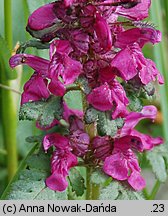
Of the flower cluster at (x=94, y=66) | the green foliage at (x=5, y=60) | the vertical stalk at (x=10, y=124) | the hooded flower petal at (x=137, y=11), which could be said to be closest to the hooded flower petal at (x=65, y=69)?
the flower cluster at (x=94, y=66)

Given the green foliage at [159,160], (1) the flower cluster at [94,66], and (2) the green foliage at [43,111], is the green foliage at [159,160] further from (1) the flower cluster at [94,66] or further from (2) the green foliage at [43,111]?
(2) the green foliage at [43,111]

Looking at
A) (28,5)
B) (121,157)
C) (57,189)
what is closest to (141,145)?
(121,157)

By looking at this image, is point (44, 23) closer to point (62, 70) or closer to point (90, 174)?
point (62, 70)

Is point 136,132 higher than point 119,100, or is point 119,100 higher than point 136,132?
point 119,100

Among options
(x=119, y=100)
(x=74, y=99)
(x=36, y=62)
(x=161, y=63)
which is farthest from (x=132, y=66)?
(x=161, y=63)

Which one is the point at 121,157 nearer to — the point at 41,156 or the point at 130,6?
the point at 41,156

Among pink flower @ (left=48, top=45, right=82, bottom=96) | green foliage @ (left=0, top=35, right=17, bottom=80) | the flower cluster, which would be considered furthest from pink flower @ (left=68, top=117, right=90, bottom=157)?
green foliage @ (left=0, top=35, right=17, bottom=80)

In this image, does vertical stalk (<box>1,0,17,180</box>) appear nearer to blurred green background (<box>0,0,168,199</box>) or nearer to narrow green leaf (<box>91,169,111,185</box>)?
blurred green background (<box>0,0,168,199</box>)

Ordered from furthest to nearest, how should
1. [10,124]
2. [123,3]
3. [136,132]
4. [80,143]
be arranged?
[10,124], [136,132], [80,143], [123,3]
